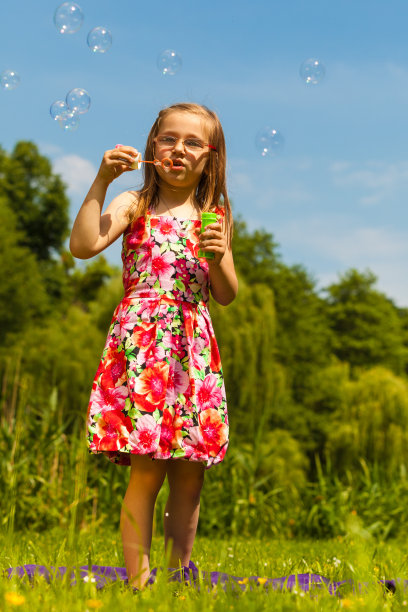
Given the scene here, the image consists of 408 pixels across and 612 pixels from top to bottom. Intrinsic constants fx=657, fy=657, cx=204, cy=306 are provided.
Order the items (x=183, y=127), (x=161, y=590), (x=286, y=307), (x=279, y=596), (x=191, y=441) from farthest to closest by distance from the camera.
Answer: (x=286, y=307) < (x=183, y=127) < (x=191, y=441) < (x=279, y=596) < (x=161, y=590)

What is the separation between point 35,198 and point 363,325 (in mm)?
14818

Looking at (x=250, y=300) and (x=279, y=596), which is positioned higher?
(x=250, y=300)

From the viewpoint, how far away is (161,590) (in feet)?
4.45

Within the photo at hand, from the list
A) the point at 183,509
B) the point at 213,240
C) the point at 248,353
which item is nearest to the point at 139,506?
the point at 183,509

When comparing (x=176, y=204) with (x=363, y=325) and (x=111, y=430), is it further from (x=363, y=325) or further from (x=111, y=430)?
(x=363, y=325)

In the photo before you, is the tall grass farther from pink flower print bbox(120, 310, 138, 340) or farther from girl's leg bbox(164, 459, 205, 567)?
pink flower print bbox(120, 310, 138, 340)

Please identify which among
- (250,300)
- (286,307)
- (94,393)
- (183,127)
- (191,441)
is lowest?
(191,441)

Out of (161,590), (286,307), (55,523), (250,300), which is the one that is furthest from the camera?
(286,307)

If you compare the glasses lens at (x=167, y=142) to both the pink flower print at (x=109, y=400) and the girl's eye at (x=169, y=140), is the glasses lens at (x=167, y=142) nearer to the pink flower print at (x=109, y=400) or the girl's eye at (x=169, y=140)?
the girl's eye at (x=169, y=140)

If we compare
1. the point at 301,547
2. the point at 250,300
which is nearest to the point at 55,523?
the point at 301,547

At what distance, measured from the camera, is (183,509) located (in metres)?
2.15

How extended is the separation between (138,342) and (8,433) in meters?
2.74

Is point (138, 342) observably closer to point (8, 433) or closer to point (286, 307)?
point (8, 433)

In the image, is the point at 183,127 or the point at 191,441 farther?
the point at 183,127
